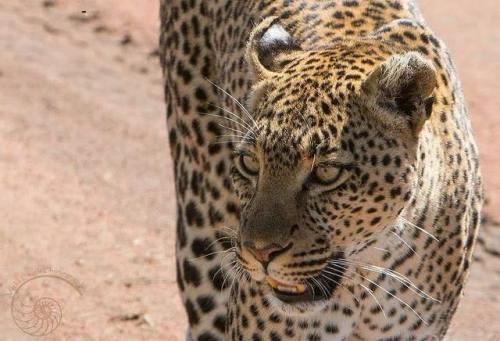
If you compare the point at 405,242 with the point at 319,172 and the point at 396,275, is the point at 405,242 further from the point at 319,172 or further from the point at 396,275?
the point at 319,172

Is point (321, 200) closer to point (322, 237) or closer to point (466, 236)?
point (322, 237)

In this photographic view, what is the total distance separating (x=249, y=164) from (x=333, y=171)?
0.42 metres

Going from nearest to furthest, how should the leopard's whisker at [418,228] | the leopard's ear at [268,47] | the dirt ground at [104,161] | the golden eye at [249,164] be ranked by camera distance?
the golden eye at [249,164]
the leopard's whisker at [418,228]
the leopard's ear at [268,47]
the dirt ground at [104,161]

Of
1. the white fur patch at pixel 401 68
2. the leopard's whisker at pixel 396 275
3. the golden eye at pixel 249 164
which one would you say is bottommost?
the leopard's whisker at pixel 396 275

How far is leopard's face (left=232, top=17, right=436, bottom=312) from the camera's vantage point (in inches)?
224

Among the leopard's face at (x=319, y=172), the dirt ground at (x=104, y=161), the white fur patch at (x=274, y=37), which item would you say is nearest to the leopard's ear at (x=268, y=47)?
the white fur patch at (x=274, y=37)

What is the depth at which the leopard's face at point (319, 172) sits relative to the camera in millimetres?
5699

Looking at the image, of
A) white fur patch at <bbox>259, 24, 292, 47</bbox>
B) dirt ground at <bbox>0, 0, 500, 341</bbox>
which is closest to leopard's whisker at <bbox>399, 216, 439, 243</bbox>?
white fur patch at <bbox>259, 24, 292, 47</bbox>

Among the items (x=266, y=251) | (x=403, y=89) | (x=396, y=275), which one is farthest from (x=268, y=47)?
(x=396, y=275)

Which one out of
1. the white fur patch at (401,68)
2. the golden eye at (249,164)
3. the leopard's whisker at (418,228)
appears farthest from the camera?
the leopard's whisker at (418,228)

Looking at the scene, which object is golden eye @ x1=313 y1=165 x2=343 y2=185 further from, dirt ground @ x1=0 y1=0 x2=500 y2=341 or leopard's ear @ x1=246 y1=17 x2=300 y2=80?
dirt ground @ x1=0 y1=0 x2=500 y2=341

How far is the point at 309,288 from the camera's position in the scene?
5996 mm

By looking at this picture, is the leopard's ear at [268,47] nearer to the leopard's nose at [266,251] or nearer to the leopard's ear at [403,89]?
the leopard's ear at [403,89]

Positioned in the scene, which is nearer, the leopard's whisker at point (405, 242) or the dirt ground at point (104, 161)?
the leopard's whisker at point (405, 242)
